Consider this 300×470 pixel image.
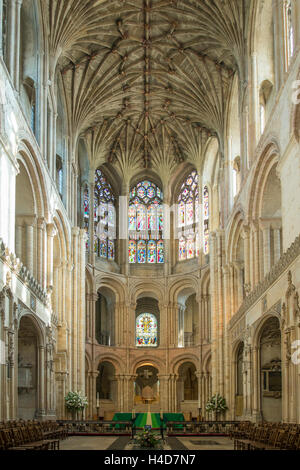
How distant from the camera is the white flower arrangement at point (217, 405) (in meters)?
39.0

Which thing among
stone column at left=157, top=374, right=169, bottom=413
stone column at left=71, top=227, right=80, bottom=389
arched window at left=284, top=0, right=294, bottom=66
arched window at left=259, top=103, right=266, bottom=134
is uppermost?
arched window at left=284, top=0, right=294, bottom=66

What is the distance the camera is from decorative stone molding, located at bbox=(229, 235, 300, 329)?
22.7m

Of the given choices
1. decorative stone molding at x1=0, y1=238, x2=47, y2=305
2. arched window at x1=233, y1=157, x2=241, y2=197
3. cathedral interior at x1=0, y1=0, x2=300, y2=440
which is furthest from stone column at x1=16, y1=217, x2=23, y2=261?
arched window at x1=233, y1=157, x2=241, y2=197

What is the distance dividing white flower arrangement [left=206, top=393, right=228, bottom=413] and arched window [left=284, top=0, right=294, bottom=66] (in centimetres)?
2047

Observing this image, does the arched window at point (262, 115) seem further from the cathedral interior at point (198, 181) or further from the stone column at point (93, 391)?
the stone column at point (93, 391)

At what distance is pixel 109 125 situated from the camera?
48.2m

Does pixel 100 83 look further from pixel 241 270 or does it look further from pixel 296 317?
pixel 296 317

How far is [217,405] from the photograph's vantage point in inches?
1542

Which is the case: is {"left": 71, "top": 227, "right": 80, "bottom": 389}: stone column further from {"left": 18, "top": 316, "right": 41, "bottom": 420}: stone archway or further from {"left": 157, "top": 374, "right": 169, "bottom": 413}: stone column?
{"left": 18, "top": 316, "right": 41, "bottom": 420}: stone archway

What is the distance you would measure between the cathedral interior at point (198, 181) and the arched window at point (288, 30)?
50 mm

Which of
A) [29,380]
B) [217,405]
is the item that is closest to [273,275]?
[29,380]

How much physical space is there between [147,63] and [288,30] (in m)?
16.6
